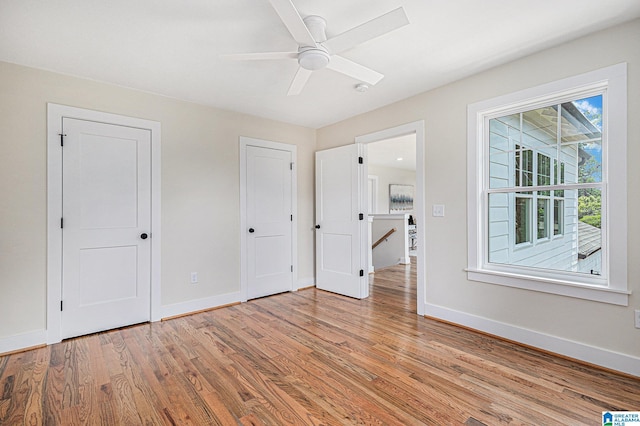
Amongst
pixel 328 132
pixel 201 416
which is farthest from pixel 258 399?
pixel 328 132

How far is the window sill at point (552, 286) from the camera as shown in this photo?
2.16 m

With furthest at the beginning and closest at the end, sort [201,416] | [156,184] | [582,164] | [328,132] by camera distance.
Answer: [328,132] → [156,184] → [582,164] → [201,416]

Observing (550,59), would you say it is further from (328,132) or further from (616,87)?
(328,132)

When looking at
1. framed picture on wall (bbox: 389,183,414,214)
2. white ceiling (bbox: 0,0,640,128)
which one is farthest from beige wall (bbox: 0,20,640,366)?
framed picture on wall (bbox: 389,183,414,214)

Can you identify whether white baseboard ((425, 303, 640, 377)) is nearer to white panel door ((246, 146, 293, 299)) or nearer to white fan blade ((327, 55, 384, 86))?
white panel door ((246, 146, 293, 299))

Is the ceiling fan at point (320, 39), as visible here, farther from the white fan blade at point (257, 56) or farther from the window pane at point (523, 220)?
the window pane at point (523, 220)

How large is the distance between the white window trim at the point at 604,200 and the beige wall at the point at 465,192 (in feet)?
0.15

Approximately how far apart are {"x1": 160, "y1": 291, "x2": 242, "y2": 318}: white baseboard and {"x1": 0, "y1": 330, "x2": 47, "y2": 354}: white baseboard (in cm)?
97

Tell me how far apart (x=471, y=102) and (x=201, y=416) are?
3320 mm

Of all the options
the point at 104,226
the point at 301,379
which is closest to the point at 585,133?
the point at 301,379

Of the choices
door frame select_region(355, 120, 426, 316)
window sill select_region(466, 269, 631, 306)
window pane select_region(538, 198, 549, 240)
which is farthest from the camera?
door frame select_region(355, 120, 426, 316)

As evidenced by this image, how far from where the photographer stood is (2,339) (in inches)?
99.3

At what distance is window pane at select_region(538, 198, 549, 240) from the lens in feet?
8.52

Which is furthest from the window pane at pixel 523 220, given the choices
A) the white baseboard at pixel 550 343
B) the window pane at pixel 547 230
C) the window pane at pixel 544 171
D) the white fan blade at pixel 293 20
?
the white fan blade at pixel 293 20
